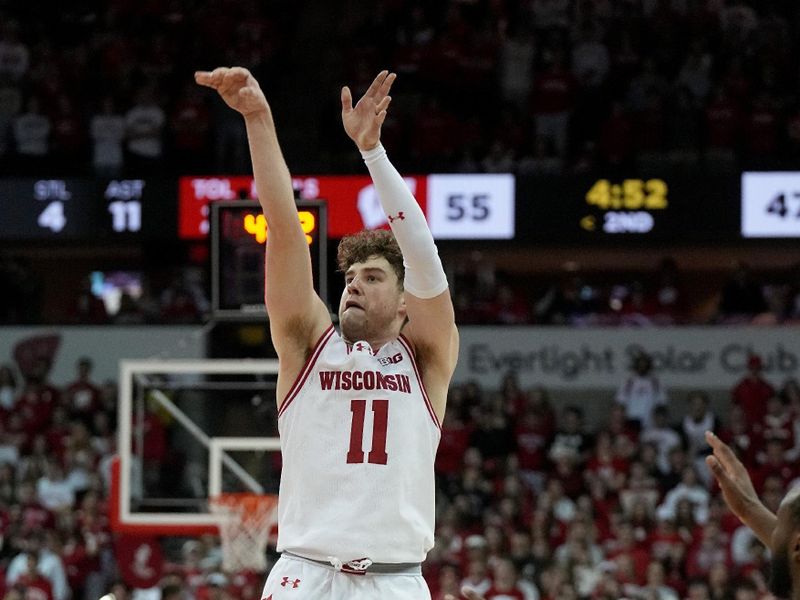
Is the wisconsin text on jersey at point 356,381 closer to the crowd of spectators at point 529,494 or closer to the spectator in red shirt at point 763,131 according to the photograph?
the crowd of spectators at point 529,494

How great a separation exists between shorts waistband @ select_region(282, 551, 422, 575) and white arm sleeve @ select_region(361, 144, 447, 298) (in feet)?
2.93

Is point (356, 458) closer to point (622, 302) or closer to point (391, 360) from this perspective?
point (391, 360)

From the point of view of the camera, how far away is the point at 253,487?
40.5 ft

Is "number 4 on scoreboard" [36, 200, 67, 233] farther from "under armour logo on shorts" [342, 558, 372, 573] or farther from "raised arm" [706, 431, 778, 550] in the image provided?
"raised arm" [706, 431, 778, 550]

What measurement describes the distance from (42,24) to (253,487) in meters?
10.7

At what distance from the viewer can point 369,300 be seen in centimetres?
Result: 509

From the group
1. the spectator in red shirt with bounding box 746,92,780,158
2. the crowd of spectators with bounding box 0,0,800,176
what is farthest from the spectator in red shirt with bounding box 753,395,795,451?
the spectator in red shirt with bounding box 746,92,780,158

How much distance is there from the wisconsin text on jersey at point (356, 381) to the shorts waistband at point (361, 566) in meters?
0.56

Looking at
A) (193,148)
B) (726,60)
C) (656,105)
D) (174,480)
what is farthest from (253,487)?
(726,60)

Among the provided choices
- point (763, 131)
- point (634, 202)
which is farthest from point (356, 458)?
point (763, 131)

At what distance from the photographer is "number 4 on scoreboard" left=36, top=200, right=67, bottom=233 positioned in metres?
17.1

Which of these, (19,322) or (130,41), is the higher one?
(130,41)

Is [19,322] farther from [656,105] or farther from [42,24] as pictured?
[656,105]

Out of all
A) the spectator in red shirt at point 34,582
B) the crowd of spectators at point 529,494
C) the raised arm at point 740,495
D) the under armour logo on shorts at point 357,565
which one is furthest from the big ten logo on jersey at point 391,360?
the spectator in red shirt at point 34,582
